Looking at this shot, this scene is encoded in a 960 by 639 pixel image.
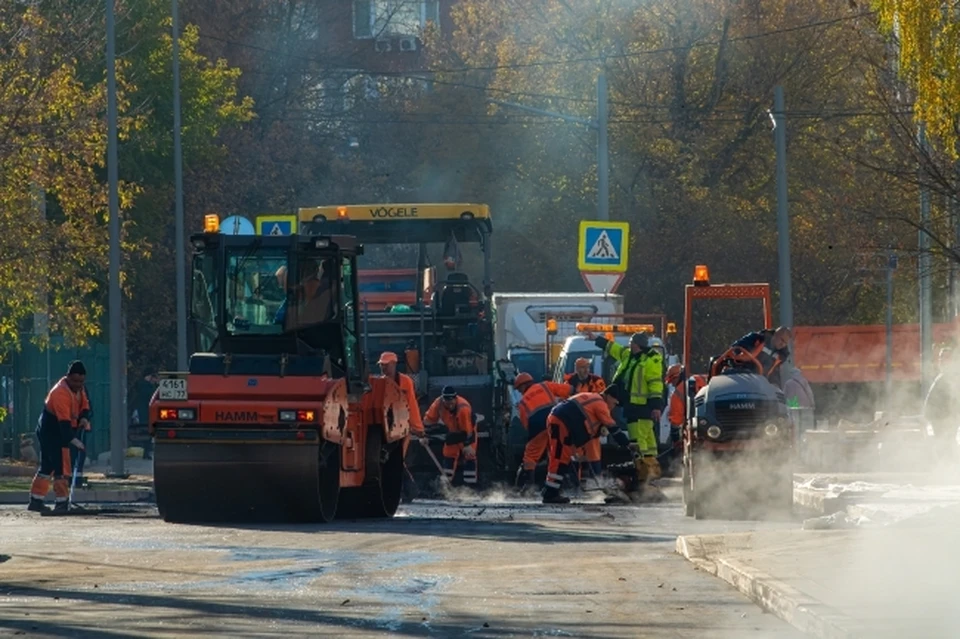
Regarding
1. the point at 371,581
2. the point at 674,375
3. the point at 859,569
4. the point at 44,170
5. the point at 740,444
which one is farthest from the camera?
the point at 44,170

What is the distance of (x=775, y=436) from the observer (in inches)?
696

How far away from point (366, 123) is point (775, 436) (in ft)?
131

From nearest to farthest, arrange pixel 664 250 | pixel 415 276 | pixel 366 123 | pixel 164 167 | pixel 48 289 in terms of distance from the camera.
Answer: pixel 415 276
pixel 48 289
pixel 164 167
pixel 664 250
pixel 366 123

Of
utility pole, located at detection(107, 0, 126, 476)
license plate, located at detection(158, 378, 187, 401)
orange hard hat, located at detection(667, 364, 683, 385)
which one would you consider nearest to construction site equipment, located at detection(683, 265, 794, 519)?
license plate, located at detection(158, 378, 187, 401)

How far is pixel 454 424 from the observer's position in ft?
73.5

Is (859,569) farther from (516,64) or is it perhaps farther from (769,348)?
(516,64)

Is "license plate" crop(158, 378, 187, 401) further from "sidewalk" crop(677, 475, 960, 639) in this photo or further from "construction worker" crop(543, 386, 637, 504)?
"construction worker" crop(543, 386, 637, 504)

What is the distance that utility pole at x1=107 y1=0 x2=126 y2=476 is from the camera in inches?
1100

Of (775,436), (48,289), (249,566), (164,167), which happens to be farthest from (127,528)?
(164,167)

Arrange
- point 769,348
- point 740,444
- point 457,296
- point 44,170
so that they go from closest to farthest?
point 740,444 → point 769,348 → point 457,296 → point 44,170

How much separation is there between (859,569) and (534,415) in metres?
11.1

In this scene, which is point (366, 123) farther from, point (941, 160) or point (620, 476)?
point (941, 160)

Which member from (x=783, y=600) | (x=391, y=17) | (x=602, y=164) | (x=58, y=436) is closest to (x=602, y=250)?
(x=602, y=164)

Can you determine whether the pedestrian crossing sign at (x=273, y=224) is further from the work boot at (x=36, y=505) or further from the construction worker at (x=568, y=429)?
the construction worker at (x=568, y=429)
